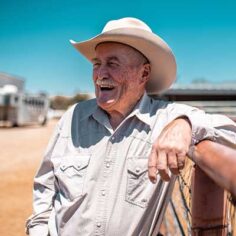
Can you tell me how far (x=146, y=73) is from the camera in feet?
7.08

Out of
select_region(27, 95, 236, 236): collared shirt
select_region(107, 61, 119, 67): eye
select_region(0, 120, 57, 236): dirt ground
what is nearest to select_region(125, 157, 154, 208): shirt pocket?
select_region(27, 95, 236, 236): collared shirt

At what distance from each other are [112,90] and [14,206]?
4403mm

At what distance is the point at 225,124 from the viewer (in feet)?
4.86

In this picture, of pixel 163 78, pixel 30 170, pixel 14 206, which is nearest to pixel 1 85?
pixel 30 170

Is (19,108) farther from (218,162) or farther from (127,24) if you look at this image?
(218,162)

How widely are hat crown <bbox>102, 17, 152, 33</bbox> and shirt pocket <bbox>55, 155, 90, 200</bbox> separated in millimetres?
730

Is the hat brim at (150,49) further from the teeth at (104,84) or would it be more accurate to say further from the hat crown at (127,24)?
the teeth at (104,84)

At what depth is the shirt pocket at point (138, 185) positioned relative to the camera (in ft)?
5.55

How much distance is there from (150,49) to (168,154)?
1110mm

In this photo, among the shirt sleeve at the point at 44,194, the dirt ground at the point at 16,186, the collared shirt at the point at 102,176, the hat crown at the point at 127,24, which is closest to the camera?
the collared shirt at the point at 102,176

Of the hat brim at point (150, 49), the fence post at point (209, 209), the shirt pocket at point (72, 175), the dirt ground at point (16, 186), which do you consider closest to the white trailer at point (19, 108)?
the dirt ground at point (16, 186)

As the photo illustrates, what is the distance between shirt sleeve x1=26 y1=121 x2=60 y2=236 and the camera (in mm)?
1913

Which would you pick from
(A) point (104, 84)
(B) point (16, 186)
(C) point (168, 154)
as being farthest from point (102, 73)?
(B) point (16, 186)

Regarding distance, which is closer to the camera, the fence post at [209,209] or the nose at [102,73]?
the fence post at [209,209]
